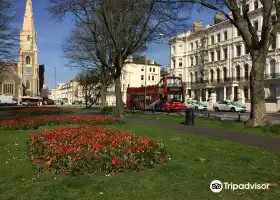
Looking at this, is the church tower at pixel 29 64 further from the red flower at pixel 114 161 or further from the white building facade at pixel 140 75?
the red flower at pixel 114 161

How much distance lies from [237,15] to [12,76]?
106 meters

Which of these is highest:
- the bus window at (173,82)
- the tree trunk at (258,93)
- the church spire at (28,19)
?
the church spire at (28,19)

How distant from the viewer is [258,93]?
15.5m

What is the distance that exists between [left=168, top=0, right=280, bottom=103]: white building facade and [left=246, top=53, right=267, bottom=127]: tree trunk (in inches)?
1191

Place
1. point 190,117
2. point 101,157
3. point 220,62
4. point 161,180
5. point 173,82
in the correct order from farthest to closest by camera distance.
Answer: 1. point 220,62
2. point 173,82
3. point 190,117
4. point 101,157
5. point 161,180

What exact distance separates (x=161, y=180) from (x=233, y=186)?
4.31 feet

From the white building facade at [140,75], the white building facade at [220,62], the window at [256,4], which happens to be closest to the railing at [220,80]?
the white building facade at [220,62]

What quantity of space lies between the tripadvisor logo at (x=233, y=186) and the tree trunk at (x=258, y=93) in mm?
10752

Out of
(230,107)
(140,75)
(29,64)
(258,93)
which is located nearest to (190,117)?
(258,93)

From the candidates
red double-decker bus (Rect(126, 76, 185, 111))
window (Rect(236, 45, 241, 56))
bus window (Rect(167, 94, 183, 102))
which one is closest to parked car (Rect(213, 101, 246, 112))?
red double-decker bus (Rect(126, 76, 185, 111))

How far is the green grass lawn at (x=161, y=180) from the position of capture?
4691 mm

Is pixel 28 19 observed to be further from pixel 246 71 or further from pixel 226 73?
pixel 246 71

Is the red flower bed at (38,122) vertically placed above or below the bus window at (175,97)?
below

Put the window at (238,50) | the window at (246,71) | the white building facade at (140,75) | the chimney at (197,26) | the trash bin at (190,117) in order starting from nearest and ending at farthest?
1. the trash bin at (190,117)
2. the window at (246,71)
3. the window at (238,50)
4. the chimney at (197,26)
5. the white building facade at (140,75)
